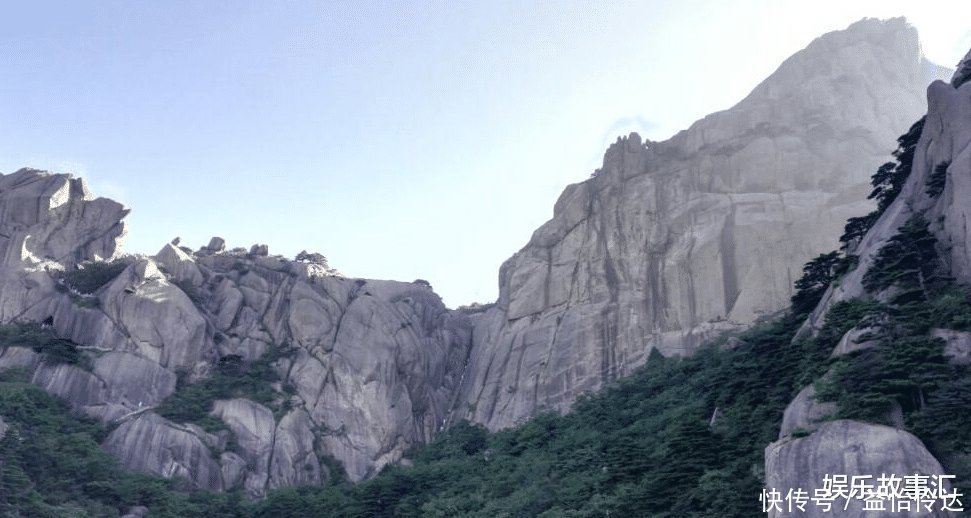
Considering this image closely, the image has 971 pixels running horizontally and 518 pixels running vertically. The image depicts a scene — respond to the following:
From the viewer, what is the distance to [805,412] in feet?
98.5

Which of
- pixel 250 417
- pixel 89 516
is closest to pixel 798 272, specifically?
pixel 250 417

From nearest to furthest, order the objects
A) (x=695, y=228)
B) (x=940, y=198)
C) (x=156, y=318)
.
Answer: (x=940, y=198) → (x=695, y=228) → (x=156, y=318)

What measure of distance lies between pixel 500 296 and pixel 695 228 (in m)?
17.4

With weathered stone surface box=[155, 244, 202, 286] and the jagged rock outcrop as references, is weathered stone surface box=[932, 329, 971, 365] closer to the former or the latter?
the jagged rock outcrop

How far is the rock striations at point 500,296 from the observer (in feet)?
189

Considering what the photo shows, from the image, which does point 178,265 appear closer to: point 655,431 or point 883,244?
point 655,431

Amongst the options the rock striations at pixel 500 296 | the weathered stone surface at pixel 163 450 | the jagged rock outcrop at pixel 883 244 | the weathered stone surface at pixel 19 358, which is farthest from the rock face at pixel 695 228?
the weathered stone surface at pixel 19 358

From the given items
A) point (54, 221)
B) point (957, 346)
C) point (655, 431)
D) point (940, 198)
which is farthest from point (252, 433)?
point (957, 346)

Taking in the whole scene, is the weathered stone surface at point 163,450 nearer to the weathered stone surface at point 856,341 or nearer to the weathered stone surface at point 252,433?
the weathered stone surface at point 252,433

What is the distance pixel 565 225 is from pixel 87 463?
114 feet

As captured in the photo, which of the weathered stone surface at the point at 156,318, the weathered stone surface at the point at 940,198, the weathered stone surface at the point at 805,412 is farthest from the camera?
the weathered stone surface at the point at 156,318

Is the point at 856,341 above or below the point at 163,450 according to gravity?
above

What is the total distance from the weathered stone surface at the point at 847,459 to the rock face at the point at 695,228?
29.1 metres

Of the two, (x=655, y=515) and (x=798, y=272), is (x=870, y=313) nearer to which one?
(x=655, y=515)
